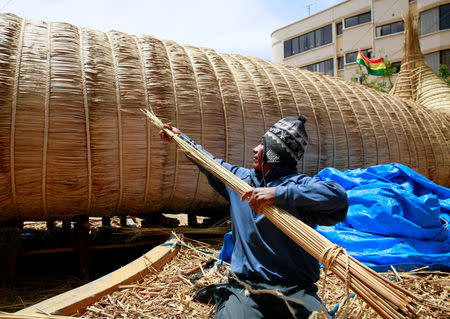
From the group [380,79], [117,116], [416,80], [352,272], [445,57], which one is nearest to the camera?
[352,272]

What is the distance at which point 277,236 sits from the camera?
164 cm

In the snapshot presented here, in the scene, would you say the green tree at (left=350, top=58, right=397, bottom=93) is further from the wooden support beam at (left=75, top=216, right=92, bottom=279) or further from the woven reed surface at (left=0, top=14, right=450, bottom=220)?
the wooden support beam at (left=75, top=216, right=92, bottom=279)

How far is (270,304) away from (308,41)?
85.6ft

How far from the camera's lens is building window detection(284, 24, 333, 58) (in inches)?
944

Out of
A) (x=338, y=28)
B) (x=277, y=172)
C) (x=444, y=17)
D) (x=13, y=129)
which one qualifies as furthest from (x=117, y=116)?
(x=338, y=28)

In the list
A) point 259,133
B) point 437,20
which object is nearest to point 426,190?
point 259,133

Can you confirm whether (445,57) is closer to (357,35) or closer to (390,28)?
(390,28)

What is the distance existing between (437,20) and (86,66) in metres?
21.2

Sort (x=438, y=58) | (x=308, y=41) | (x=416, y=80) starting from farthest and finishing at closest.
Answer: (x=308, y=41), (x=438, y=58), (x=416, y=80)

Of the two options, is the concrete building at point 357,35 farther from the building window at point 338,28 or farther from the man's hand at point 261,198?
the man's hand at point 261,198

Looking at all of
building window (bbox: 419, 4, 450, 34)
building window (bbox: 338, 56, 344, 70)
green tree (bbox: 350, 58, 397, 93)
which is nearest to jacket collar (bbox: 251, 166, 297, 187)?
green tree (bbox: 350, 58, 397, 93)

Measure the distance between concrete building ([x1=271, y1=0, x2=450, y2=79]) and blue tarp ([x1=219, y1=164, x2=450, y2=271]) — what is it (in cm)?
1795

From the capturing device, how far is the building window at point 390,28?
66.5 ft

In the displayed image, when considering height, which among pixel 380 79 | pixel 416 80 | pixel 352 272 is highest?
pixel 380 79
